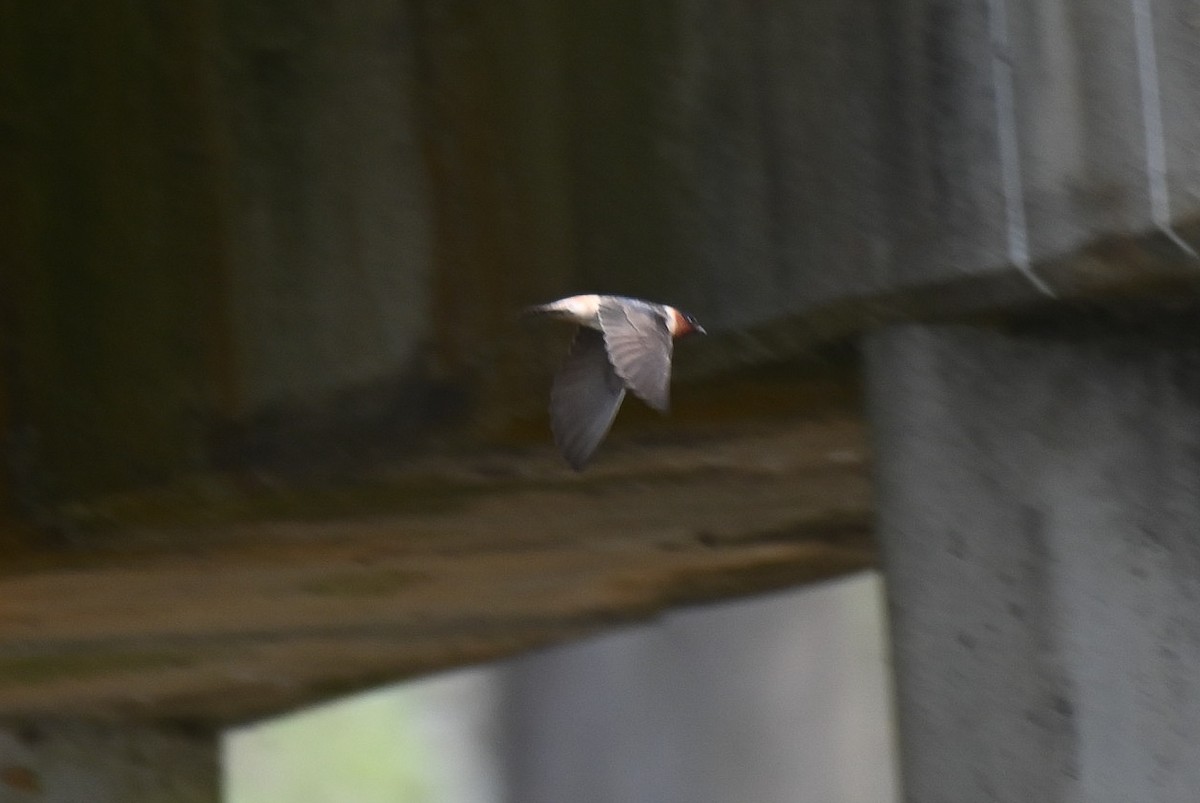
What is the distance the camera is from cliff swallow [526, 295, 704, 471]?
241 centimetres

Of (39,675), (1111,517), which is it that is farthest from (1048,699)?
(39,675)

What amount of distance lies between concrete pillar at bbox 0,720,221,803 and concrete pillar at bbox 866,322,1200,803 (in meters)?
4.70

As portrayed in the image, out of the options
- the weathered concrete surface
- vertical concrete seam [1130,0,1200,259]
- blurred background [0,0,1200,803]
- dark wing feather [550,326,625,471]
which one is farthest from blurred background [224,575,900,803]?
vertical concrete seam [1130,0,1200,259]

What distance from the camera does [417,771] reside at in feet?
39.1

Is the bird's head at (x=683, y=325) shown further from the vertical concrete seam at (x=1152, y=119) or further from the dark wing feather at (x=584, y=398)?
the vertical concrete seam at (x=1152, y=119)

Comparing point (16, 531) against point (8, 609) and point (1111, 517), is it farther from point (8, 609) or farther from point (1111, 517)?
point (1111, 517)

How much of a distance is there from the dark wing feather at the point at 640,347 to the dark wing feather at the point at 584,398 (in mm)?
91

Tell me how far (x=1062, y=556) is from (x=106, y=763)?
507 centimetres

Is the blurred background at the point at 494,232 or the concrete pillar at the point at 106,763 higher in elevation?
the blurred background at the point at 494,232

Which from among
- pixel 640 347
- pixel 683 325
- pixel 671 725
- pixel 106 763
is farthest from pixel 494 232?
pixel 671 725

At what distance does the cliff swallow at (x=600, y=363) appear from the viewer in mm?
2414

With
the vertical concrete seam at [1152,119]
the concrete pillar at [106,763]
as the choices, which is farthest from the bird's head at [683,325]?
the concrete pillar at [106,763]

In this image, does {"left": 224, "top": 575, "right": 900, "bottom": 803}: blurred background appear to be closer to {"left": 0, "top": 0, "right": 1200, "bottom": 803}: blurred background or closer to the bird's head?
{"left": 0, "top": 0, "right": 1200, "bottom": 803}: blurred background

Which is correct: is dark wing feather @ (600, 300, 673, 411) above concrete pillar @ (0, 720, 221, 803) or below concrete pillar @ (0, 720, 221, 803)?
above
